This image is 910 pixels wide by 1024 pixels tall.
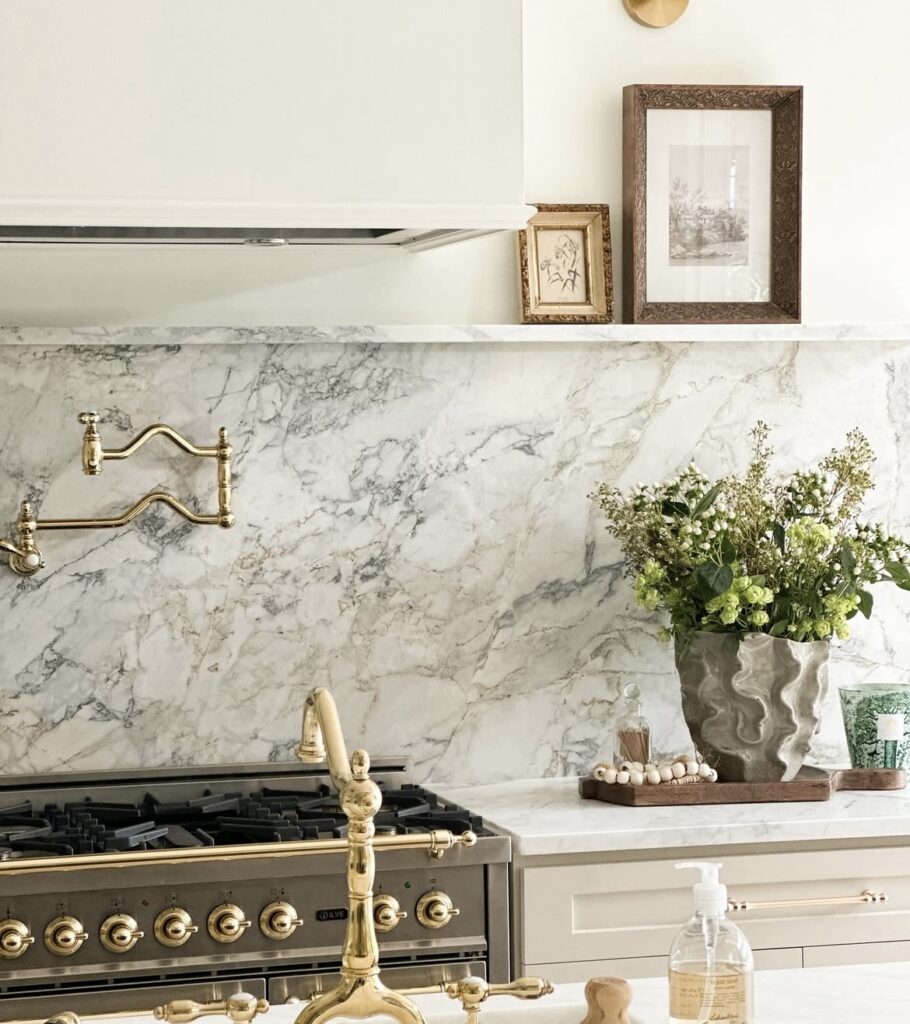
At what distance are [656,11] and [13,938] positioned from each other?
2163 mm

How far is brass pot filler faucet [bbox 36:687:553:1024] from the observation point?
→ 1.25 meters

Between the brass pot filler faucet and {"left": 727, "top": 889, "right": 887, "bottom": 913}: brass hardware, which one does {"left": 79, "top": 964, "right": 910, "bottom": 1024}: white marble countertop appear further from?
{"left": 727, "top": 889, "right": 887, "bottom": 913}: brass hardware

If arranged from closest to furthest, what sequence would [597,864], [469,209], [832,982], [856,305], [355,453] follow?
[832,982], [469,209], [597,864], [355,453], [856,305]

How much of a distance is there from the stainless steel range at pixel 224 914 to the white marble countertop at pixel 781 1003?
0.68 m

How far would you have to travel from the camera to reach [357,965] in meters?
1.25

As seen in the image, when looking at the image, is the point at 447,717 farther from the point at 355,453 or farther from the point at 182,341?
the point at 182,341

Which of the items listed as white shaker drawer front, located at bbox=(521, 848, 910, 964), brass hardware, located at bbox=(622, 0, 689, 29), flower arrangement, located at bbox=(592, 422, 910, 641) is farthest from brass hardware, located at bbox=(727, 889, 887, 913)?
brass hardware, located at bbox=(622, 0, 689, 29)

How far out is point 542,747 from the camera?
10.0 feet

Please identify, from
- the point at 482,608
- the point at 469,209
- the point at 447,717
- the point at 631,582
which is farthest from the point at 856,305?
the point at 469,209

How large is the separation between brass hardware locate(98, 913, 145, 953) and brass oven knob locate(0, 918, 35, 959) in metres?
0.11

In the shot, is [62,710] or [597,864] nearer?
[597,864]

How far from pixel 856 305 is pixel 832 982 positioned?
192 cm

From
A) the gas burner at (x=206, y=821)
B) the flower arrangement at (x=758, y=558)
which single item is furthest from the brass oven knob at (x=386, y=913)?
the flower arrangement at (x=758, y=558)

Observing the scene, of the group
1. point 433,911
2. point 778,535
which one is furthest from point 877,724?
point 433,911
